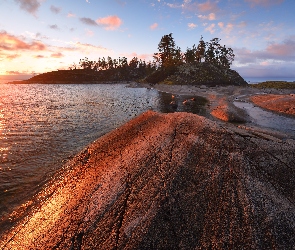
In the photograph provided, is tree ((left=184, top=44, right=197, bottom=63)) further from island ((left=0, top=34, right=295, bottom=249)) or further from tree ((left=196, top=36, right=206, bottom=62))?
island ((left=0, top=34, right=295, bottom=249))

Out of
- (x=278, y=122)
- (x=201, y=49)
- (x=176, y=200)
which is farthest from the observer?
(x=201, y=49)

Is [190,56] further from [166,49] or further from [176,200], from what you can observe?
[176,200]

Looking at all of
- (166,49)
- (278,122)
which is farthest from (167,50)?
(278,122)

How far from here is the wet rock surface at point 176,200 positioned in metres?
5.45

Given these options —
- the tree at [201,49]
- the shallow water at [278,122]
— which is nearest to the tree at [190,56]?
the tree at [201,49]

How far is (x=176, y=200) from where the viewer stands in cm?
636

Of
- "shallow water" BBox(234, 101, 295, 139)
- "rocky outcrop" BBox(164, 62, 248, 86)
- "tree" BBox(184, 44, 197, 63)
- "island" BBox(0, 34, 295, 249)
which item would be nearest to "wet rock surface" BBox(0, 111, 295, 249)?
"island" BBox(0, 34, 295, 249)

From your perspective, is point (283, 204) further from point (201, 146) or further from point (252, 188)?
point (201, 146)

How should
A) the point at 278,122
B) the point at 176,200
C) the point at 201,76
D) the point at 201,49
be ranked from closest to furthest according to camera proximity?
the point at 176,200
the point at 278,122
the point at 201,76
the point at 201,49

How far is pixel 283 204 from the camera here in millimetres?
6230

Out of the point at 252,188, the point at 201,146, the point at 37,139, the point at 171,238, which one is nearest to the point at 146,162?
the point at 201,146

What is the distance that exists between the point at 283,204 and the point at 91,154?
10604 mm

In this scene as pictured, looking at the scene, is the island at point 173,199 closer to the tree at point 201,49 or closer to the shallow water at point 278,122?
the shallow water at point 278,122

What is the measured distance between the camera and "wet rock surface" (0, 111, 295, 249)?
545cm
